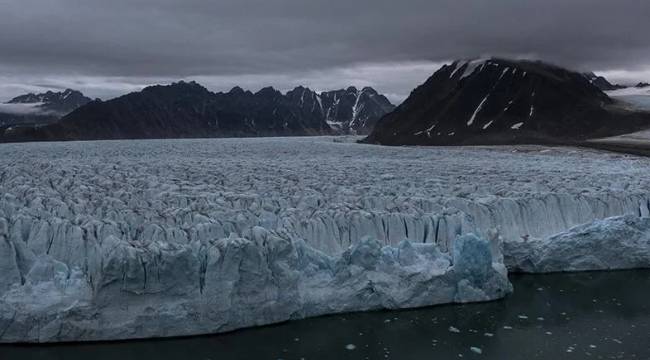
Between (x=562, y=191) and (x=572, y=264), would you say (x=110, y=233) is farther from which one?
(x=562, y=191)

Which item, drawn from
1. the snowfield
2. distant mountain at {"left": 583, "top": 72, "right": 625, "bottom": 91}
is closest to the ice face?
the snowfield

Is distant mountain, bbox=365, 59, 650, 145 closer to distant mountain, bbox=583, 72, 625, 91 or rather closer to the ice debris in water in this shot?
distant mountain, bbox=583, 72, 625, 91

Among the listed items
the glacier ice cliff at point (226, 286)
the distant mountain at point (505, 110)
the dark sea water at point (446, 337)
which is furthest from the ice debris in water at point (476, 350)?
the distant mountain at point (505, 110)

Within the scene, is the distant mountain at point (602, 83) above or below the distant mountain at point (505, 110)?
above

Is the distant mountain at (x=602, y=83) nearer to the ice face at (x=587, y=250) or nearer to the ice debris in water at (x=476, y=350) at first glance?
the ice face at (x=587, y=250)

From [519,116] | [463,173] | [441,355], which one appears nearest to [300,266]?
[441,355]
